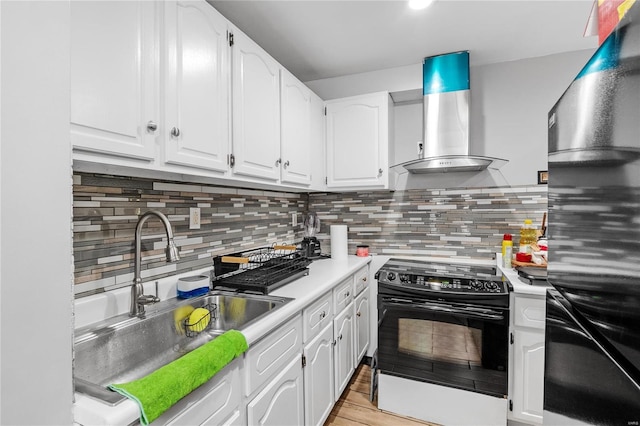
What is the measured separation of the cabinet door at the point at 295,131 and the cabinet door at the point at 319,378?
38.0 inches

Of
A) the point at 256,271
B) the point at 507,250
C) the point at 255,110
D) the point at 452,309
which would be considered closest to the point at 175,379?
the point at 256,271

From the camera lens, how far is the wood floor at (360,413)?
1957 millimetres

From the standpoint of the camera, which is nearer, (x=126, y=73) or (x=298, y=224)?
(x=126, y=73)

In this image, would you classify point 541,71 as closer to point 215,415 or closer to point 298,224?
point 298,224

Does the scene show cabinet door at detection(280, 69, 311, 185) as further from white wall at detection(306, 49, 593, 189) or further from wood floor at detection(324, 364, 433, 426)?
wood floor at detection(324, 364, 433, 426)

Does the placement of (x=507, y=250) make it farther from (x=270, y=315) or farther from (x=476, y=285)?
(x=270, y=315)

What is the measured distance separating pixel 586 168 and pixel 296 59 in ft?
7.31

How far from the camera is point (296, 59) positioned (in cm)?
239

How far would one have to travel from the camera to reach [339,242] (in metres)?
2.59

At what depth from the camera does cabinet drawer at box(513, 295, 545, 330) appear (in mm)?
1757

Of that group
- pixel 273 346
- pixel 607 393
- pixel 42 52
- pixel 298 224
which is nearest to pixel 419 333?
pixel 273 346

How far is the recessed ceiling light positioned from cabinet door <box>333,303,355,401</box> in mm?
1808

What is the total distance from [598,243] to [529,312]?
157cm

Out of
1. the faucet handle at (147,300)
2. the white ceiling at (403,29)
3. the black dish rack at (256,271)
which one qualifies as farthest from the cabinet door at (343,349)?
the white ceiling at (403,29)
